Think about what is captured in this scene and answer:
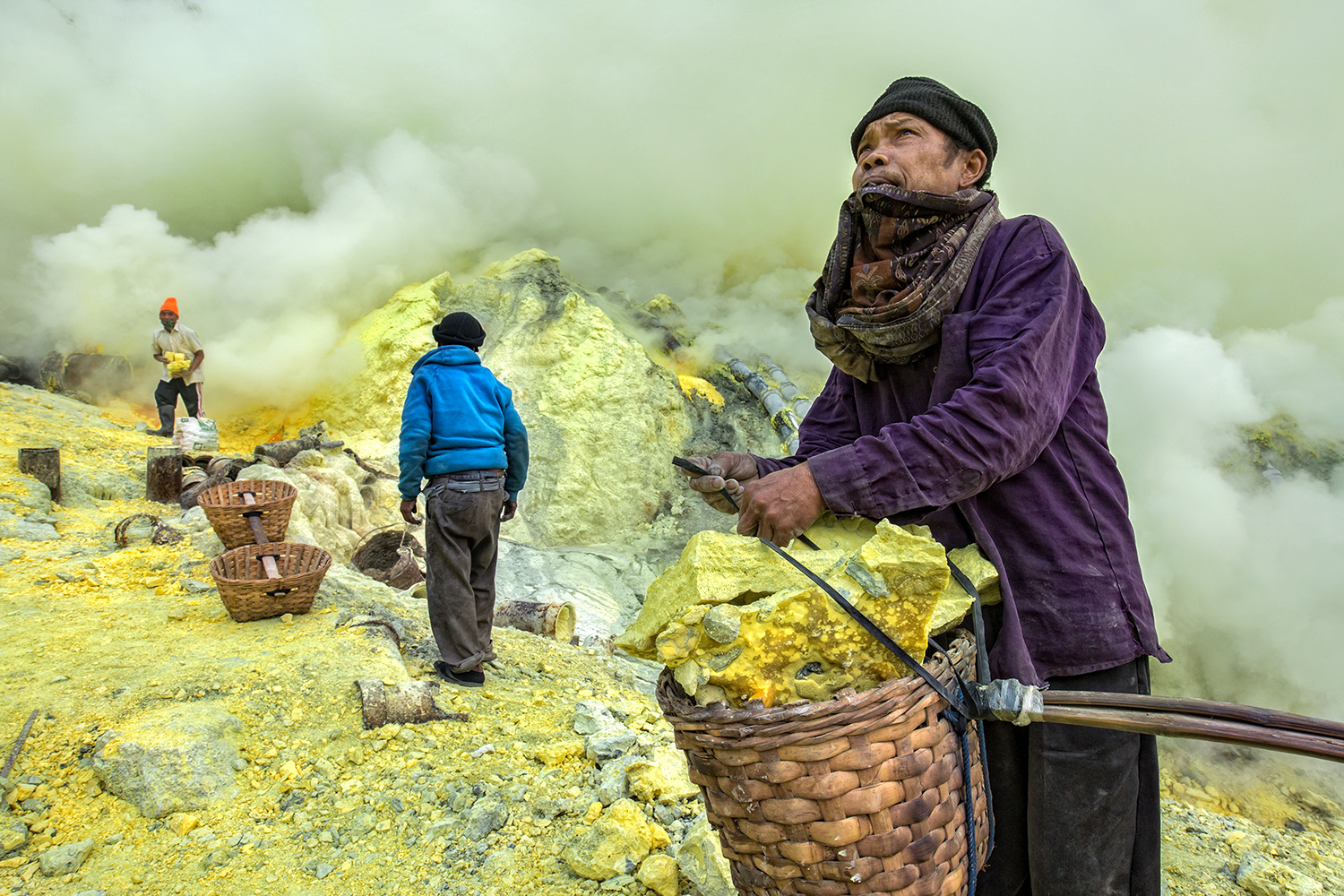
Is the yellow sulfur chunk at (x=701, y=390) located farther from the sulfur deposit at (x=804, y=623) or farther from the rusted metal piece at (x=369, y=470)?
the sulfur deposit at (x=804, y=623)

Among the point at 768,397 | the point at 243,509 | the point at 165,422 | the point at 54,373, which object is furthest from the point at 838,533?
the point at 54,373

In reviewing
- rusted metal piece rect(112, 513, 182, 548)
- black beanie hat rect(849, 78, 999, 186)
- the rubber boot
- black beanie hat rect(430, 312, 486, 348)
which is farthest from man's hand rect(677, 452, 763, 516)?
the rubber boot

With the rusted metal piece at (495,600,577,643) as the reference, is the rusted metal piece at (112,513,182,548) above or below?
above

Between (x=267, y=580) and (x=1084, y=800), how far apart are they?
4017mm

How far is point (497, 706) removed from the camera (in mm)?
3588

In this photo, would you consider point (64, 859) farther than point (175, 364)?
No

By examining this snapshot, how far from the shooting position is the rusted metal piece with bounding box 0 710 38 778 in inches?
101

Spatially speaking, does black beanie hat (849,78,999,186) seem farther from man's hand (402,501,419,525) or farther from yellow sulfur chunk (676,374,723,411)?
yellow sulfur chunk (676,374,723,411)

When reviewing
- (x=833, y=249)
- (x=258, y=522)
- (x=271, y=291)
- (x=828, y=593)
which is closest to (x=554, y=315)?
(x=271, y=291)

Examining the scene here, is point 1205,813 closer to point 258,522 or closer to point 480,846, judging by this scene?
point 480,846

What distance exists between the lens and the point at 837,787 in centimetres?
107

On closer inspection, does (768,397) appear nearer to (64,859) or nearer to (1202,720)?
(64,859)

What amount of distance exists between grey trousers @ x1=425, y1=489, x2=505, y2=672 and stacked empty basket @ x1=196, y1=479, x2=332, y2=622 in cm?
92

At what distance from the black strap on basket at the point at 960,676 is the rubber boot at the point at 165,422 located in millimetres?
9729
